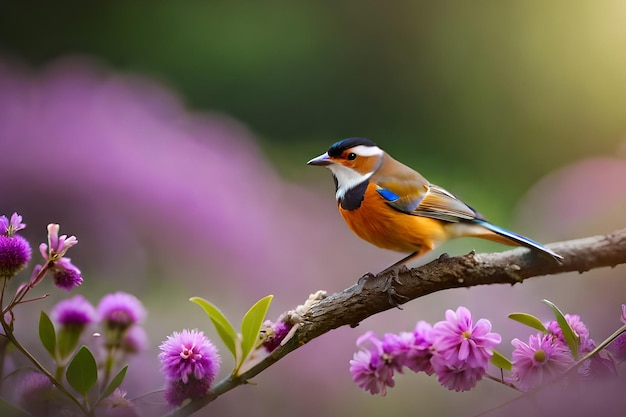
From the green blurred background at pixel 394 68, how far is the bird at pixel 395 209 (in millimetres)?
294

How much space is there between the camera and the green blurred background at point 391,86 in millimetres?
793

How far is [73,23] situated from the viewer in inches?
36.0

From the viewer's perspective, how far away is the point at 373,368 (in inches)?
19.6

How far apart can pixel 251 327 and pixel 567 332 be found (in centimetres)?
23

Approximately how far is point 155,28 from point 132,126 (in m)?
0.15

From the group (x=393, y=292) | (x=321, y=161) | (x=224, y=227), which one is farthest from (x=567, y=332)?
(x=224, y=227)

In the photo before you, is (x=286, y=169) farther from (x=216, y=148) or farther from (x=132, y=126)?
A: (x=132, y=126)

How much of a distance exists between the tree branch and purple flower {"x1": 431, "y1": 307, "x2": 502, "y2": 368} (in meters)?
0.04

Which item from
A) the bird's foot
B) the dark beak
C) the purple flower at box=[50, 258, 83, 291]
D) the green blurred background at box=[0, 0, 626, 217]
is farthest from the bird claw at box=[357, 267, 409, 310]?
the green blurred background at box=[0, 0, 626, 217]

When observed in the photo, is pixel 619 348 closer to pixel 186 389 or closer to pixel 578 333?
pixel 578 333

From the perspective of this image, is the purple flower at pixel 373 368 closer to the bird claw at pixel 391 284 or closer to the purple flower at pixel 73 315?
the bird claw at pixel 391 284

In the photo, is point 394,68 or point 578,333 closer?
point 578,333

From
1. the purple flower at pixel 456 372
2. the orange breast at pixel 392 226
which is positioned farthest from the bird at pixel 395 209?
the purple flower at pixel 456 372

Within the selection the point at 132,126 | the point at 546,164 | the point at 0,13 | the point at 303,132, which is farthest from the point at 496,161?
the point at 0,13
